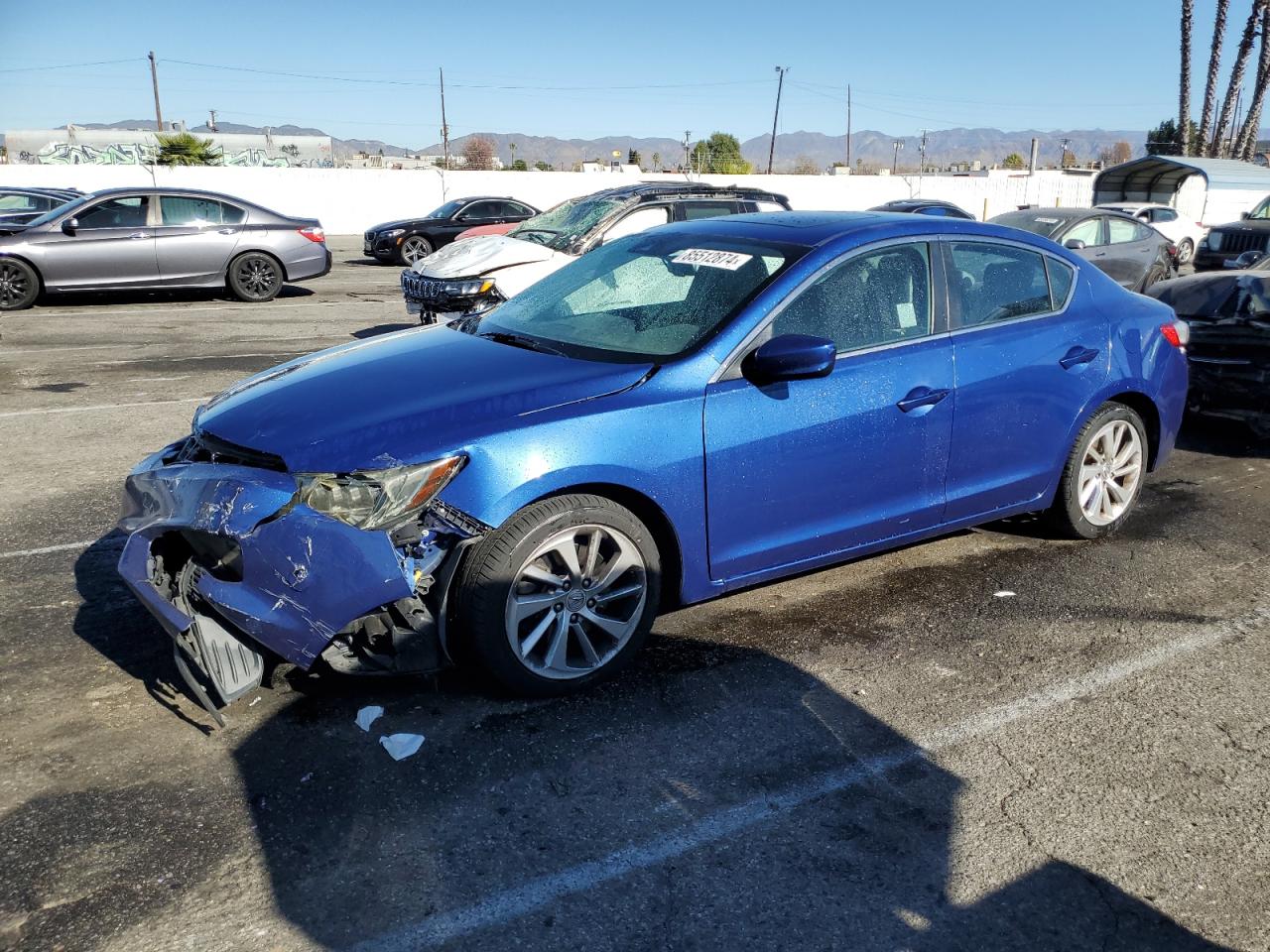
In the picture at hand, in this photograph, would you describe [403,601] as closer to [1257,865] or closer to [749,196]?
[1257,865]

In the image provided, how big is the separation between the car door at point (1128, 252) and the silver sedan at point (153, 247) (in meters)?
11.8

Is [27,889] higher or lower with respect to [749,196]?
lower

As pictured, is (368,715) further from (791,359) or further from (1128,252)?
(1128,252)

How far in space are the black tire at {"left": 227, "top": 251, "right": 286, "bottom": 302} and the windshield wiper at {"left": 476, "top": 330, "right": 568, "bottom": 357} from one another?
38.9 feet

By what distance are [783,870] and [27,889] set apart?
2.00m

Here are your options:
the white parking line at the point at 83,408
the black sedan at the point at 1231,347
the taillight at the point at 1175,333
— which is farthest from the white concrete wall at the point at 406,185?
the taillight at the point at 1175,333

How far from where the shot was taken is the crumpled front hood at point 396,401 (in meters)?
3.47

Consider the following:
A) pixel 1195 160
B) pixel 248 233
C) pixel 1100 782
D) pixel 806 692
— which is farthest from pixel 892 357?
pixel 1195 160

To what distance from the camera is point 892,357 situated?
172 inches

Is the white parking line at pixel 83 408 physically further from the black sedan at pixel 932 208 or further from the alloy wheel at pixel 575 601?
the black sedan at pixel 932 208

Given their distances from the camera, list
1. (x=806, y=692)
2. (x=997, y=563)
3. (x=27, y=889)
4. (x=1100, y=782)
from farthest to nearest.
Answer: (x=997, y=563)
(x=806, y=692)
(x=1100, y=782)
(x=27, y=889)

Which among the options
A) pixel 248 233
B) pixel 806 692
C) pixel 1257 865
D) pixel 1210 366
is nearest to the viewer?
pixel 1257 865

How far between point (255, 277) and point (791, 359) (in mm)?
13176

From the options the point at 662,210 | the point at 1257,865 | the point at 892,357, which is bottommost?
the point at 1257,865
